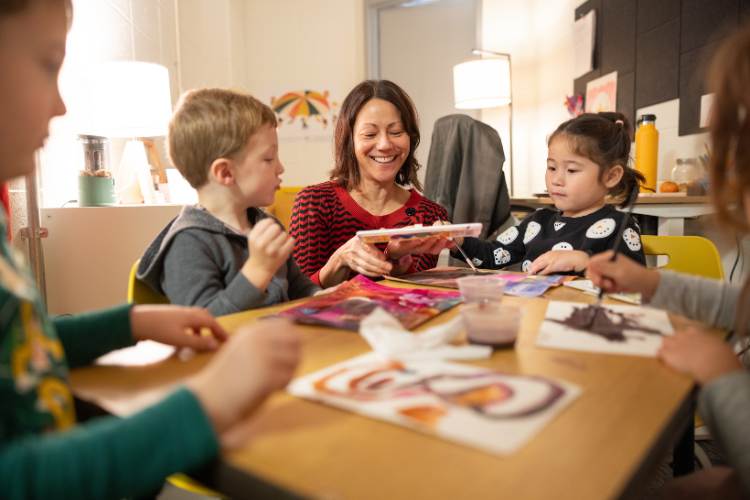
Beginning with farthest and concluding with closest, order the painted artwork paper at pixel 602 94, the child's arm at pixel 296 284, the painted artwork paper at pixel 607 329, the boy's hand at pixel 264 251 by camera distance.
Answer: the painted artwork paper at pixel 602 94
the child's arm at pixel 296 284
the boy's hand at pixel 264 251
the painted artwork paper at pixel 607 329

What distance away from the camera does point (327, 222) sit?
1.70 m

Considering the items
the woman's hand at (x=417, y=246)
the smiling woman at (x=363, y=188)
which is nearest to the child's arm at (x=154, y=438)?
the woman's hand at (x=417, y=246)

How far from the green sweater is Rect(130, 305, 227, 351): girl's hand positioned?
0.77ft

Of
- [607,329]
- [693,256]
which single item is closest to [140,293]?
[607,329]

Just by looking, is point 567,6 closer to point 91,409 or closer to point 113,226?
point 113,226

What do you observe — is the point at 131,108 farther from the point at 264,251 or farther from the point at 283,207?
the point at 283,207

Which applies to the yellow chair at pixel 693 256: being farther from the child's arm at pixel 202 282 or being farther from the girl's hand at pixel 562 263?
the child's arm at pixel 202 282

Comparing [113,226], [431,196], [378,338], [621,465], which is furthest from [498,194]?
[621,465]

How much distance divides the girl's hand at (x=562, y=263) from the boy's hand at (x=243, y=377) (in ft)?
3.32

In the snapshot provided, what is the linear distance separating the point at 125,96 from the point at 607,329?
200 centimetres

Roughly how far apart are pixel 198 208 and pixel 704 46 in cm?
257

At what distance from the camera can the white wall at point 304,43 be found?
4.66 metres

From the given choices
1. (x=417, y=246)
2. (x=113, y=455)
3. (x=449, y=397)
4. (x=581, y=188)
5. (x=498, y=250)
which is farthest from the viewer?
(x=498, y=250)

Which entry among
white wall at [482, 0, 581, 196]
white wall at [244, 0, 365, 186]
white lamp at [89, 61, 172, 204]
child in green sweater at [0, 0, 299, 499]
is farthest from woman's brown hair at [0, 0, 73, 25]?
white wall at [244, 0, 365, 186]
